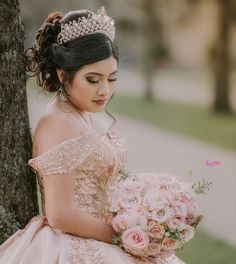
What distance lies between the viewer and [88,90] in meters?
3.65

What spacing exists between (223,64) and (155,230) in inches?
774

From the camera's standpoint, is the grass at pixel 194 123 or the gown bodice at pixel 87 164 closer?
the gown bodice at pixel 87 164

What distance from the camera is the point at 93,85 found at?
3.64 m

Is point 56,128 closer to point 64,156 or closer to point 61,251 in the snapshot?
point 64,156

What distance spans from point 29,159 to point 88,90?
1.95 feet

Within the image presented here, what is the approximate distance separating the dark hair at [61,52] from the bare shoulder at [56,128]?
0.63 ft

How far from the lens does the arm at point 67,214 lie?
3.50 metres

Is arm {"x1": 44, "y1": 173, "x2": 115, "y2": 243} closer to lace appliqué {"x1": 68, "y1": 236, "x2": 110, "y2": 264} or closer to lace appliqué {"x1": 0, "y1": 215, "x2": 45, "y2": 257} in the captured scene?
lace appliqué {"x1": 68, "y1": 236, "x2": 110, "y2": 264}

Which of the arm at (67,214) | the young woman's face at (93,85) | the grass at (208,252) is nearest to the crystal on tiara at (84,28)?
the young woman's face at (93,85)

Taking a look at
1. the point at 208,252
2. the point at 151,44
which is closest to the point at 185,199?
the point at 208,252

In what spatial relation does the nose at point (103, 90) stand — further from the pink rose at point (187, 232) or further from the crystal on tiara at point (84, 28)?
the pink rose at point (187, 232)

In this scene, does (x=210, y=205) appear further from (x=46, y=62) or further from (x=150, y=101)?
(x=150, y=101)

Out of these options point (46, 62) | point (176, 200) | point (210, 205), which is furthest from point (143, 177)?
point (210, 205)

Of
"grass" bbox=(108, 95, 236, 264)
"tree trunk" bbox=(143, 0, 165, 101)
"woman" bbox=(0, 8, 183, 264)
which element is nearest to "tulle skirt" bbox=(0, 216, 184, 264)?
"woman" bbox=(0, 8, 183, 264)
